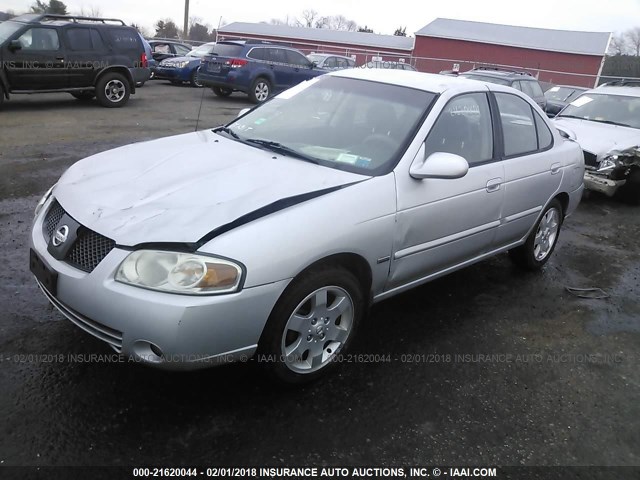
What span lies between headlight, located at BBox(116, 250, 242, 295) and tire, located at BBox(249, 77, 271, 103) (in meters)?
13.3

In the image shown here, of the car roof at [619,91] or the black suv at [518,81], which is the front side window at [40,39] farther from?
the car roof at [619,91]

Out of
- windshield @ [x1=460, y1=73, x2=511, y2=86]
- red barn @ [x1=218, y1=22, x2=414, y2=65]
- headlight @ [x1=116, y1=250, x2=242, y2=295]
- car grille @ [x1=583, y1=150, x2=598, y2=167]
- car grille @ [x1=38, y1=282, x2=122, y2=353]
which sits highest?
Answer: red barn @ [x1=218, y1=22, x2=414, y2=65]

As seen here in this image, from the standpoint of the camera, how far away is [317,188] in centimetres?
283

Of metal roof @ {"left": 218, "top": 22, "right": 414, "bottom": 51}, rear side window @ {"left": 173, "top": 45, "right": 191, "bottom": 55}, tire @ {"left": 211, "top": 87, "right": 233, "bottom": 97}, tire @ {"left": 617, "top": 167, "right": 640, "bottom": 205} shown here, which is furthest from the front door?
metal roof @ {"left": 218, "top": 22, "right": 414, "bottom": 51}

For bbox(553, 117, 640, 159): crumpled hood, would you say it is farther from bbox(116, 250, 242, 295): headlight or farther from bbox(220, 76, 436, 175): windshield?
bbox(116, 250, 242, 295): headlight

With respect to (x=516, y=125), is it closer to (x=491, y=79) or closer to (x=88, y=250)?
(x=88, y=250)

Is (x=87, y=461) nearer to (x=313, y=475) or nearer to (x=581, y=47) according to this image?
(x=313, y=475)

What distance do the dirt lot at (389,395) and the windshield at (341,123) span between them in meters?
1.21

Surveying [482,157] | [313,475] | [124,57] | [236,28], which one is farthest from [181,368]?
[236,28]

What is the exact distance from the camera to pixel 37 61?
10766 mm

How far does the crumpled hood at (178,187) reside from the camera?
8.18 ft

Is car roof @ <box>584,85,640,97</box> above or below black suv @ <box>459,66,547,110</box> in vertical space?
above

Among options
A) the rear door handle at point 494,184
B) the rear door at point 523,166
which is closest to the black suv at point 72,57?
the rear door at point 523,166

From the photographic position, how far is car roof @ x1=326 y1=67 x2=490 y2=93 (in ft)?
12.0
